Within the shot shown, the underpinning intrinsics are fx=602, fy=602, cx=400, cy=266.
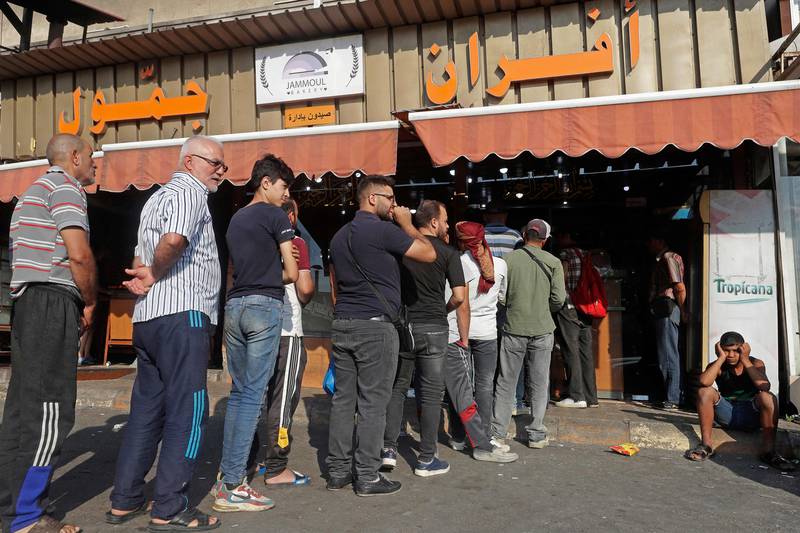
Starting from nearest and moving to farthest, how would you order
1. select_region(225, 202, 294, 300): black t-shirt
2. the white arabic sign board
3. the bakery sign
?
select_region(225, 202, 294, 300): black t-shirt, the white arabic sign board, the bakery sign

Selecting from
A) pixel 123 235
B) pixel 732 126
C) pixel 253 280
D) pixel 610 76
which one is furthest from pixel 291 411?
pixel 123 235

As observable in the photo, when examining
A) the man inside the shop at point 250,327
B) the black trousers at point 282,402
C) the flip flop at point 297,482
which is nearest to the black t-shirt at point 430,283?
the black trousers at point 282,402

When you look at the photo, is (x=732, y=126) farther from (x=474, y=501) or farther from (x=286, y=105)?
(x=286, y=105)

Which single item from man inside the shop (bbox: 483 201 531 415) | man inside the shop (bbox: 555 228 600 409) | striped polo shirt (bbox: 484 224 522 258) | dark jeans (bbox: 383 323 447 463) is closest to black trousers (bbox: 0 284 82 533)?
dark jeans (bbox: 383 323 447 463)

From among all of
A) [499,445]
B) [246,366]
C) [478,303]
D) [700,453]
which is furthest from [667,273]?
[246,366]

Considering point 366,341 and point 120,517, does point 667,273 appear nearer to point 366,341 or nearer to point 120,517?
point 366,341

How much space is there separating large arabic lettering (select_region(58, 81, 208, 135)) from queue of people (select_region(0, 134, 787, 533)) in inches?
147

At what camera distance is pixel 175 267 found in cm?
294

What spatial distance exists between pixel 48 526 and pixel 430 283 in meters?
2.45

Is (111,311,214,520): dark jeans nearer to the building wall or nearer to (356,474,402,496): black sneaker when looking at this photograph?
(356,474,402,496): black sneaker

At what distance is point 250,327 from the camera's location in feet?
10.7

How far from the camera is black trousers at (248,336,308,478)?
12.0 feet

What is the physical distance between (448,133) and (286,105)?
99.5 inches

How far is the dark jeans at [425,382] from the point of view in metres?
3.94
